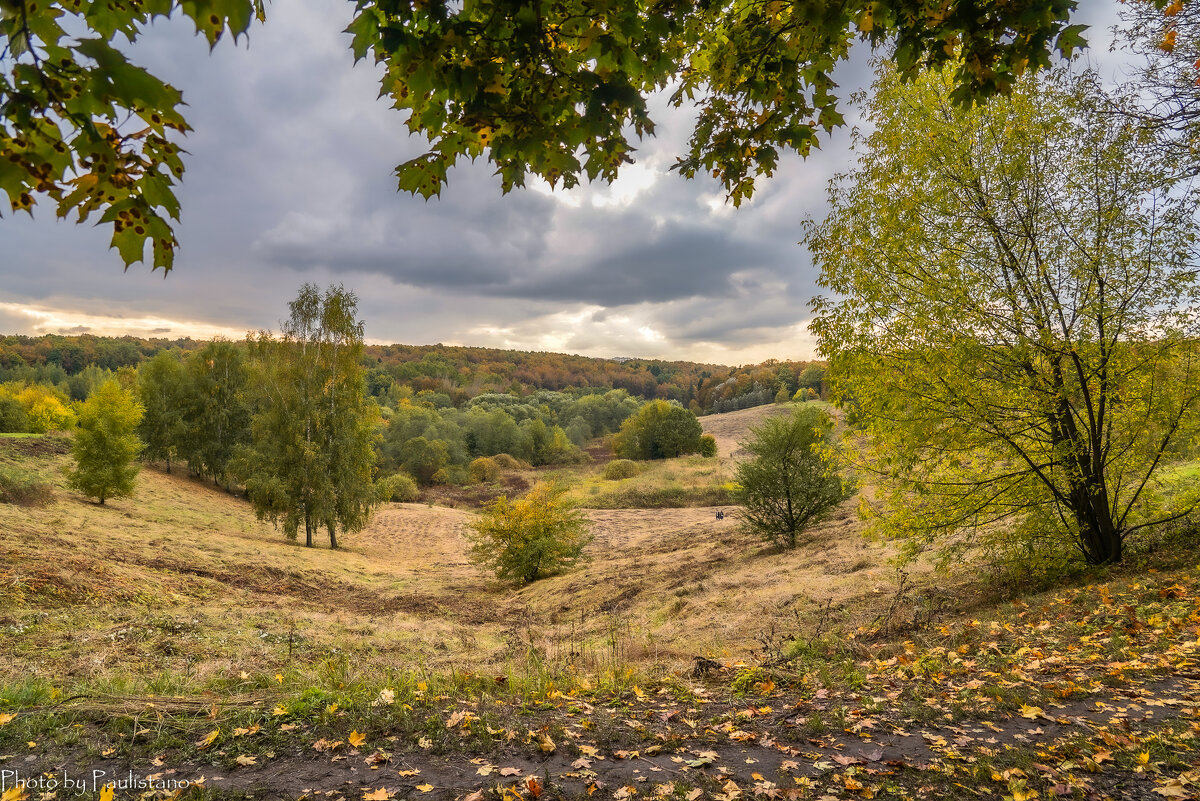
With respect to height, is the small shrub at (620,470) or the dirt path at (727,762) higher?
the dirt path at (727,762)

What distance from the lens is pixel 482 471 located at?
50.1 m

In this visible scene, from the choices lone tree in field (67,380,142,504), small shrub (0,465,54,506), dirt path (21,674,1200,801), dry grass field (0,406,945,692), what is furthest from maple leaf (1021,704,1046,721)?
lone tree in field (67,380,142,504)

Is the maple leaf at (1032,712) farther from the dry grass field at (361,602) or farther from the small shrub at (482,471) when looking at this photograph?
the small shrub at (482,471)

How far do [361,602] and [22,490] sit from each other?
46.4ft

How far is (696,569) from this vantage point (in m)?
14.5

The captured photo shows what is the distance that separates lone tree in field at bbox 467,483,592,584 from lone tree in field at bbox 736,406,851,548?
5.74m

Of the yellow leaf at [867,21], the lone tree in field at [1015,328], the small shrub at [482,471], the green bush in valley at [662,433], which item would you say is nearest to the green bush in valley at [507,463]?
the small shrub at [482,471]

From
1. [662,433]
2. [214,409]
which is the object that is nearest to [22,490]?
[214,409]

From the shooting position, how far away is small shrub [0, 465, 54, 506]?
16.8 metres

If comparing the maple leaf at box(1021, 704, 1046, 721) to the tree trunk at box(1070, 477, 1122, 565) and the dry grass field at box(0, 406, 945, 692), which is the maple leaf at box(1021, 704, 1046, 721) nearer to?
the dry grass field at box(0, 406, 945, 692)

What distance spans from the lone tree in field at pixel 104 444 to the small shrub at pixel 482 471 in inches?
1179

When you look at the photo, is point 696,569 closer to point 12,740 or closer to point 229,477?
point 12,740

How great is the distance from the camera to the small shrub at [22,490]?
1675 cm

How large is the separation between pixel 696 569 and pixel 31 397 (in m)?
63.2
